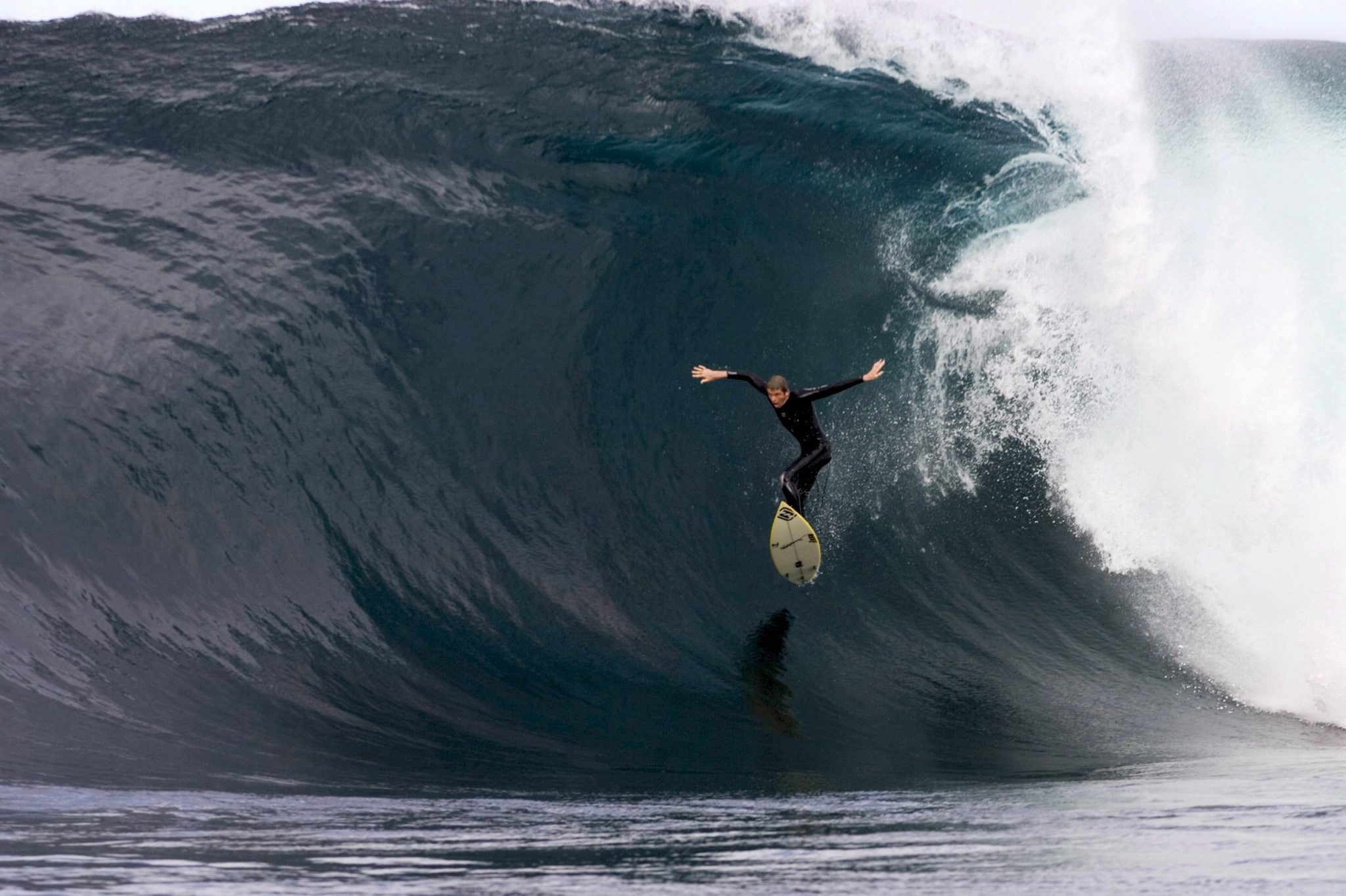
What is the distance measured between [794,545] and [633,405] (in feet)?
6.91

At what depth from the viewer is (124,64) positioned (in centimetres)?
995

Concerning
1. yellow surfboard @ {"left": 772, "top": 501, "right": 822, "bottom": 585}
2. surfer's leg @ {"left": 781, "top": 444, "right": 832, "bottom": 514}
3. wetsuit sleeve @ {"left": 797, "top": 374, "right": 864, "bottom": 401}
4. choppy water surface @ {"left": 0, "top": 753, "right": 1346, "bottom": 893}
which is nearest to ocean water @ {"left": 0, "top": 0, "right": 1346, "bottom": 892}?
choppy water surface @ {"left": 0, "top": 753, "right": 1346, "bottom": 893}

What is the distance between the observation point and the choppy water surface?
3174 millimetres

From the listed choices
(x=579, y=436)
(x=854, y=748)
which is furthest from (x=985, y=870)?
(x=579, y=436)

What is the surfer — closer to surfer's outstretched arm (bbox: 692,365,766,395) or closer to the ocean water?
surfer's outstretched arm (bbox: 692,365,766,395)

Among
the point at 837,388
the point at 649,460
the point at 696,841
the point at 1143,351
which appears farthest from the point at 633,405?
the point at 696,841

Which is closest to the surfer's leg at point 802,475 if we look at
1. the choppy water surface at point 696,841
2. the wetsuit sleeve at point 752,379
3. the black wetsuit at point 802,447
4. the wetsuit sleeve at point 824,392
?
the black wetsuit at point 802,447

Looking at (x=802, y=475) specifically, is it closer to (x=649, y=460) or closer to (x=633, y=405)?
(x=649, y=460)

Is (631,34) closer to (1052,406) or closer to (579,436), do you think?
(579,436)

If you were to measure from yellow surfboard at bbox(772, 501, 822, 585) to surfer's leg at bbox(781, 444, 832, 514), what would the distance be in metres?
0.09

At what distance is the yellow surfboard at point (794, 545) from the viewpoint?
7250mm

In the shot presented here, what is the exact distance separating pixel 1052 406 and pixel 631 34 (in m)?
5.50

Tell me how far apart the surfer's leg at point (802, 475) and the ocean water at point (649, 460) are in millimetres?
799

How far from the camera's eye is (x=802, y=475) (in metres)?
7.42
